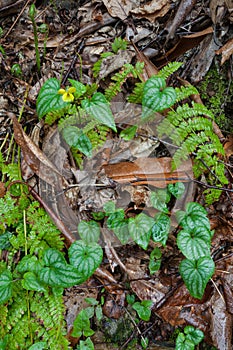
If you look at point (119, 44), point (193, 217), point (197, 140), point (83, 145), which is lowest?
point (193, 217)

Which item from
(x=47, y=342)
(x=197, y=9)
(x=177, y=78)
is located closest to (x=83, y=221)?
(x=47, y=342)

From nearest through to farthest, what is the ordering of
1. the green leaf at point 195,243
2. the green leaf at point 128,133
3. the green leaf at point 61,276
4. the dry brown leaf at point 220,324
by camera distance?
the green leaf at point 61,276, the green leaf at point 195,243, the dry brown leaf at point 220,324, the green leaf at point 128,133

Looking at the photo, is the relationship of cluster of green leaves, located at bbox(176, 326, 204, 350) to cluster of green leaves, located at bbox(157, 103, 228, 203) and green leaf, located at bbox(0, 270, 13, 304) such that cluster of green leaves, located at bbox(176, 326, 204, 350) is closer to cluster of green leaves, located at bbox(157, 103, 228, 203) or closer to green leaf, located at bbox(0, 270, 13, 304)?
cluster of green leaves, located at bbox(157, 103, 228, 203)

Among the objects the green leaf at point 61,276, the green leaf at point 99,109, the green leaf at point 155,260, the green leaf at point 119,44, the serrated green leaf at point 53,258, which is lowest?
the green leaf at point 155,260

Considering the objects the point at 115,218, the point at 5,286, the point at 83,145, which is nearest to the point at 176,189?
the point at 115,218

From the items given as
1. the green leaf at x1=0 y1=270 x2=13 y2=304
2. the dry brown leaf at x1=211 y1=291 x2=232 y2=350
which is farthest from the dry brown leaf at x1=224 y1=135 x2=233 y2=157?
the green leaf at x1=0 y1=270 x2=13 y2=304

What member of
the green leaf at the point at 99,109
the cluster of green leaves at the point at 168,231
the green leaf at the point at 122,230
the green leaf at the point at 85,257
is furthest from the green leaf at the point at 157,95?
the green leaf at the point at 85,257

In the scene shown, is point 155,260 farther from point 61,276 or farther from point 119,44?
point 119,44

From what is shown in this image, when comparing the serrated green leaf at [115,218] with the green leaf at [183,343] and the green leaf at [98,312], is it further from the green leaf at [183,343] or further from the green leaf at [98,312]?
the green leaf at [183,343]
